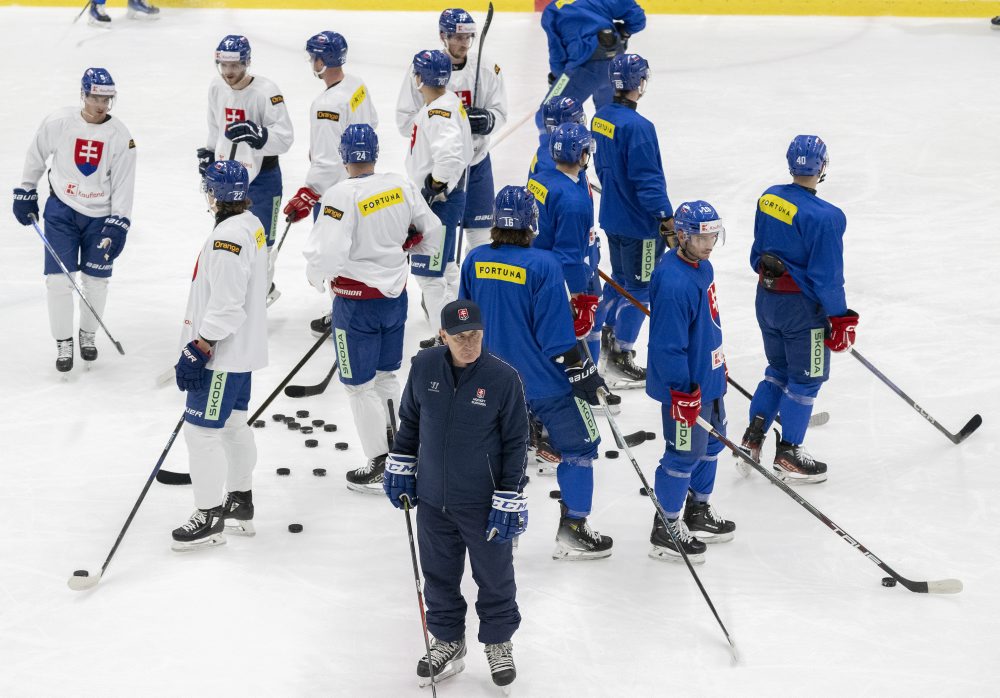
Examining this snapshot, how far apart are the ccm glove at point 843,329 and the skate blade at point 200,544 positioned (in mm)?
2512

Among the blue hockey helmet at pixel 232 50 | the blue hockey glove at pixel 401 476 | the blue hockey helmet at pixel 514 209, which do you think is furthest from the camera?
the blue hockey helmet at pixel 232 50

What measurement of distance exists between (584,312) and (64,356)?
278cm

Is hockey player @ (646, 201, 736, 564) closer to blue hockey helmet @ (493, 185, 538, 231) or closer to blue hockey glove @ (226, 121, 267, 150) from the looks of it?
blue hockey helmet @ (493, 185, 538, 231)

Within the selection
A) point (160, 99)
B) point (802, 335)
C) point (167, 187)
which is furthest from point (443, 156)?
point (160, 99)

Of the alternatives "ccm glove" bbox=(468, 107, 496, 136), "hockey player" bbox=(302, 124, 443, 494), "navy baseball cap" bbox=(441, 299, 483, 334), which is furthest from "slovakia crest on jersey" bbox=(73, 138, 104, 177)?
"navy baseball cap" bbox=(441, 299, 483, 334)

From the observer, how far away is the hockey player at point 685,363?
4.31 m

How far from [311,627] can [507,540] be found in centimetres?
91

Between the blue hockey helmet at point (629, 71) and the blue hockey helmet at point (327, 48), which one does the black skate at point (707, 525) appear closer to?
the blue hockey helmet at point (629, 71)

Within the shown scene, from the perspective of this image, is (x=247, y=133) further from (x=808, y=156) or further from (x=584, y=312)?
(x=808, y=156)

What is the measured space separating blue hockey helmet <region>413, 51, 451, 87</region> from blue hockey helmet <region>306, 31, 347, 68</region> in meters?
0.58

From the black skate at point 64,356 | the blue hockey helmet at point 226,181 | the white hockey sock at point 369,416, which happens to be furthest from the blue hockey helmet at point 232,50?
the white hockey sock at point 369,416

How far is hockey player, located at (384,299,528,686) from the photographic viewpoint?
3.62 meters

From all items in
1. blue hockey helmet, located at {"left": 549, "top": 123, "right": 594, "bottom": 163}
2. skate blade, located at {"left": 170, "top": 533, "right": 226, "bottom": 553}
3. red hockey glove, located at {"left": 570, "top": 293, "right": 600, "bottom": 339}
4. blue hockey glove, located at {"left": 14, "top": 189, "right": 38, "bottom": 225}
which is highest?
blue hockey helmet, located at {"left": 549, "top": 123, "right": 594, "bottom": 163}

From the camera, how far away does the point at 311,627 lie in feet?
13.8
